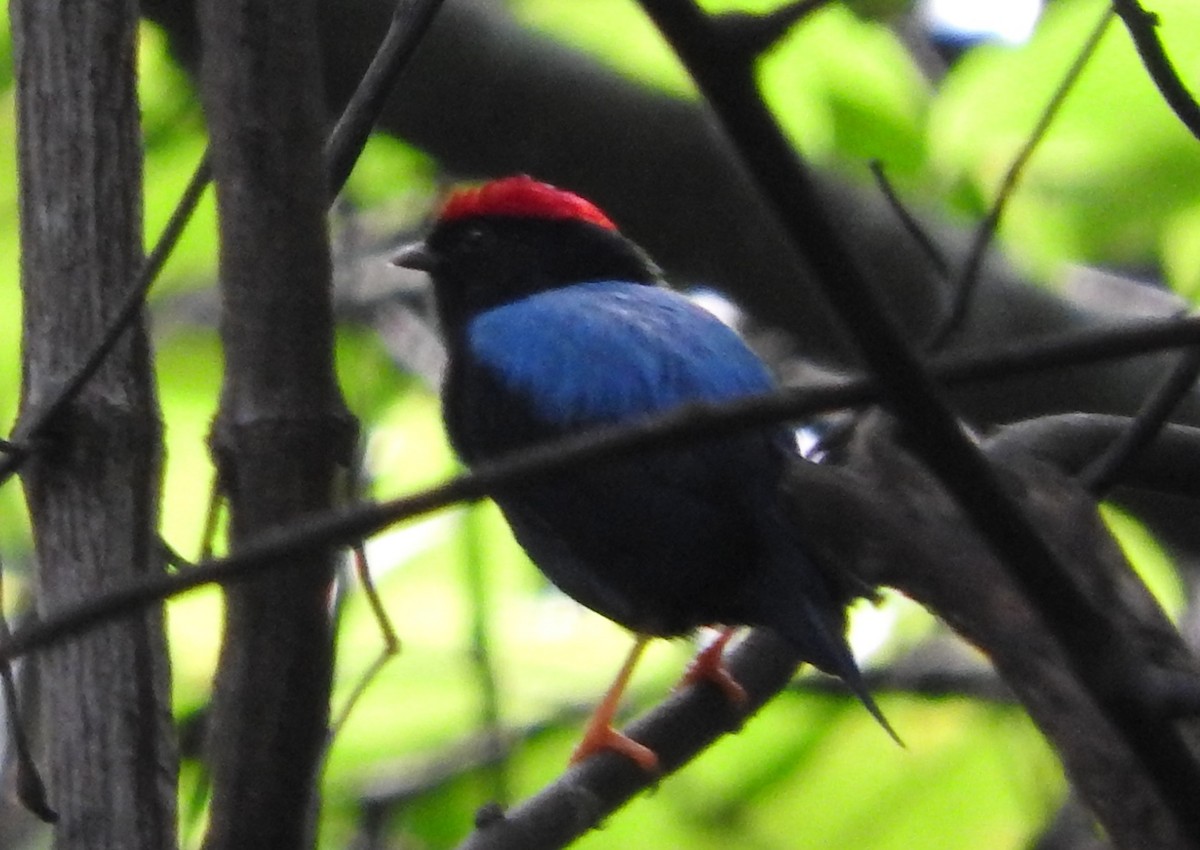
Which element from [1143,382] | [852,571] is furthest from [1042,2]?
[852,571]

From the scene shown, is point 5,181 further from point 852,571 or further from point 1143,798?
point 1143,798

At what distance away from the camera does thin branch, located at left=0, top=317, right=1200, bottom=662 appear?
1.07 m

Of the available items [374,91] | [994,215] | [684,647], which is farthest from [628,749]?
[684,647]

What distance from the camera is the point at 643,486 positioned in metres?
3.16

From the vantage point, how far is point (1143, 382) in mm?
4207

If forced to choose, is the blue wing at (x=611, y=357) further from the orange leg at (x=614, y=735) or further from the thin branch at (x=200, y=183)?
the thin branch at (x=200, y=183)

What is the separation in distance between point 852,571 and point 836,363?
2.78 m

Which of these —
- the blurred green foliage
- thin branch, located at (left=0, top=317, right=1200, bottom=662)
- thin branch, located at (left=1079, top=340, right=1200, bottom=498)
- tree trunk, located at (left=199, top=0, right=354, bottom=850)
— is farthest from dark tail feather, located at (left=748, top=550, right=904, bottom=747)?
thin branch, located at (left=0, top=317, right=1200, bottom=662)

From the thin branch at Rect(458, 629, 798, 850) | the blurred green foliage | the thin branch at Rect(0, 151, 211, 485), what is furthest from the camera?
the blurred green foliage

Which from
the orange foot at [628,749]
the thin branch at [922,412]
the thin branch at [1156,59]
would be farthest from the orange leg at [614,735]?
the thin branch at [922,412]

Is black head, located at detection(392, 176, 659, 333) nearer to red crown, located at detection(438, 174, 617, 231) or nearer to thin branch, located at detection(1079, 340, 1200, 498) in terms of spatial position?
red crown, located at detection(438, 174, 617, 231)

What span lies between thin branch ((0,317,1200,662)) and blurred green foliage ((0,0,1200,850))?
5.24ft

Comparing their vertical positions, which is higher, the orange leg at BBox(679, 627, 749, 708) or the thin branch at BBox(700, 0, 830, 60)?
the thin branch at BBox(700, 0, 830, 60)

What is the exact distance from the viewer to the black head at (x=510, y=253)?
4.18 m
